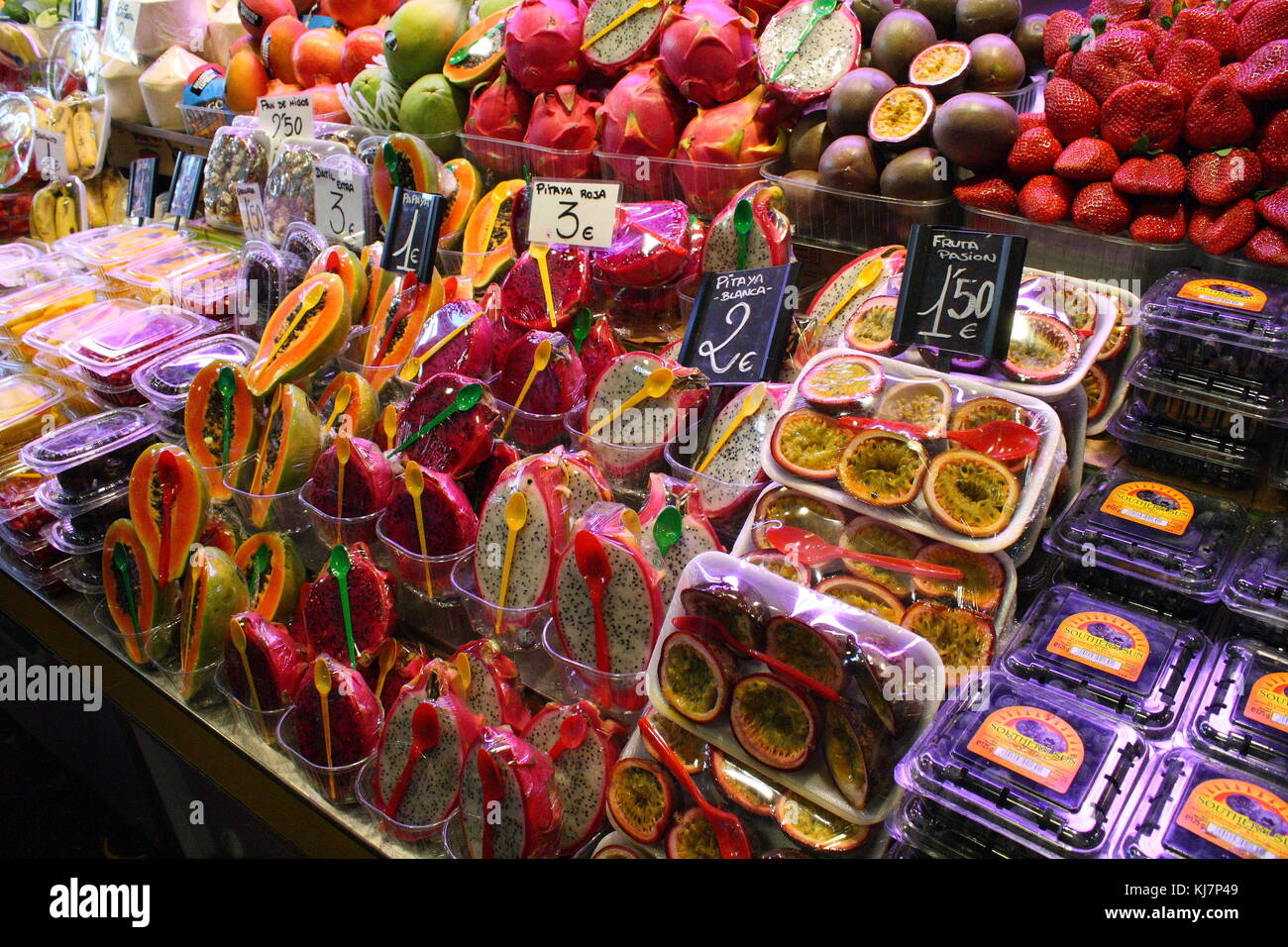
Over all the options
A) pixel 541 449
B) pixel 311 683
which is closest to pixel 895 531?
pixel 541 449

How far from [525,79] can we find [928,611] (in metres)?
1.86

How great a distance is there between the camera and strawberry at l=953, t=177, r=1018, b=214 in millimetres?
1771

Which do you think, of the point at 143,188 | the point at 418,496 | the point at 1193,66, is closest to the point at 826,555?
the point at 418,496

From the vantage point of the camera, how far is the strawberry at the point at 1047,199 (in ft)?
5.53

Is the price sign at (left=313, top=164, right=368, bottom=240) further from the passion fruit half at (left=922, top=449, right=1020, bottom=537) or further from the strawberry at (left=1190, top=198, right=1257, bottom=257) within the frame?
the strawberry at (left=1190, top=198, right=1257, bottom=257)

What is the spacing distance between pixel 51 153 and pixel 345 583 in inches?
120

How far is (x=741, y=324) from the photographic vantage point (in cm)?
176

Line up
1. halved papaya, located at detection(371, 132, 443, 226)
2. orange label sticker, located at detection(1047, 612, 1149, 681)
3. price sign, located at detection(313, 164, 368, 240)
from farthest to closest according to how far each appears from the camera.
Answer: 1. price sign, located at detection(313, 164, 368, 240)
2. halved papaya, located at detection(371, 132, 443, 226)
3. orange label sticker, located at detection(1047, 612, 1149, 681)

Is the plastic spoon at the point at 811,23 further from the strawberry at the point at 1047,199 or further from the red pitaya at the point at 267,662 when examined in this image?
the red pitaya at the point at 267,662

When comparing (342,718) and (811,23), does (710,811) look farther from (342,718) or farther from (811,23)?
(811,23)

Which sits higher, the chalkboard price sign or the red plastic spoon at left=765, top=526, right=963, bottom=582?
the chalkboard price sign

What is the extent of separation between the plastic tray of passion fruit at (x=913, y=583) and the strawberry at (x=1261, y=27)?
1.06 meters

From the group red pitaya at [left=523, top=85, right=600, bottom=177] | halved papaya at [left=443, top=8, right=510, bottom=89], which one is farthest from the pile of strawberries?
halved papaya at [left=443, top=8, right=510, bottom=89]

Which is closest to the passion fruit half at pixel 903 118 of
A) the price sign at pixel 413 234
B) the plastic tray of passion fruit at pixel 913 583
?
the plastic tray of passion fruit at pixel 913 583
